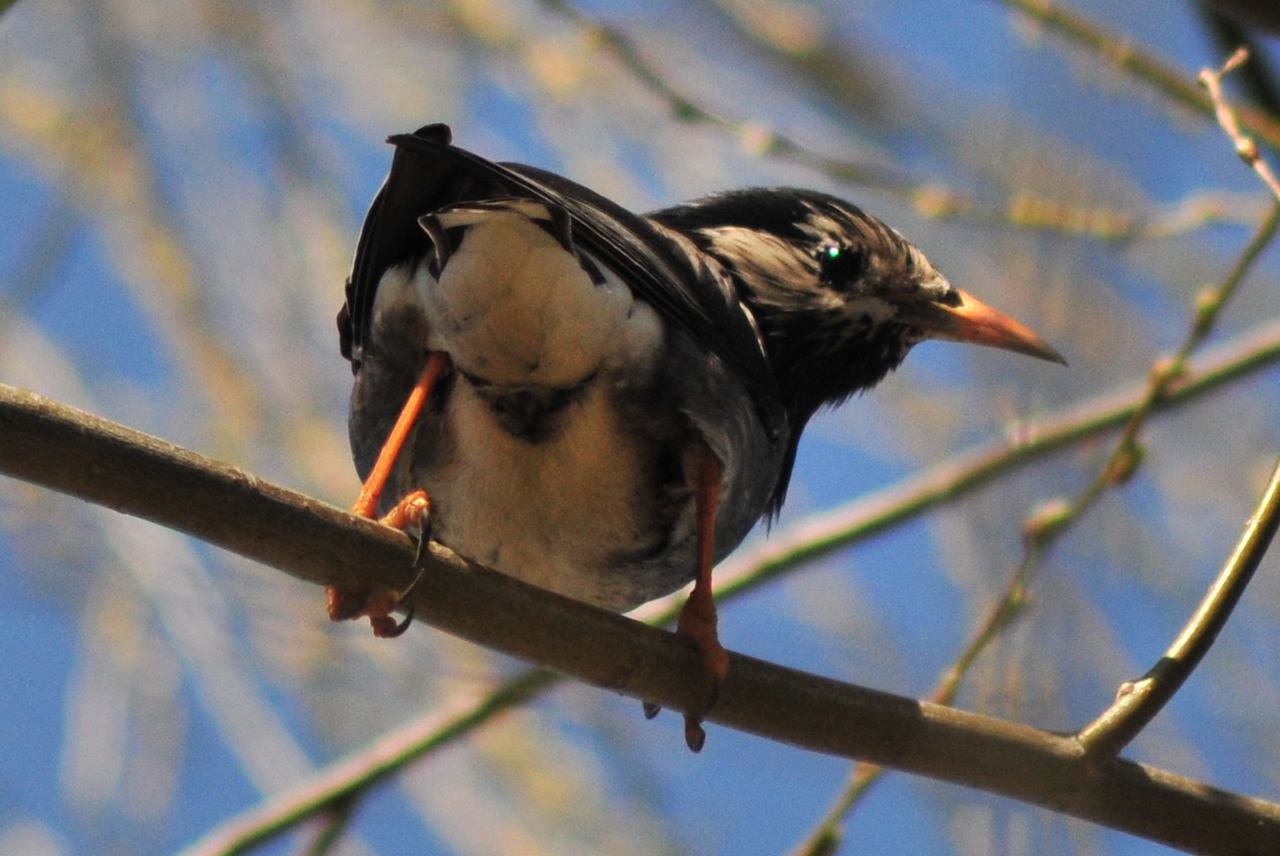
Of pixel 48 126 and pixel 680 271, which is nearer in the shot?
pixel 680 271

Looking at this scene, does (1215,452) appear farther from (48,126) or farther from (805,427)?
(48,126)

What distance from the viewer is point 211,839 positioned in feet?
11.2

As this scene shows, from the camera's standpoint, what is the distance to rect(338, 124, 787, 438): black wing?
114 inches

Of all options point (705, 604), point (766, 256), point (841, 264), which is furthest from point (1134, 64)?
point (705, 604)

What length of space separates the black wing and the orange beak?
506mm

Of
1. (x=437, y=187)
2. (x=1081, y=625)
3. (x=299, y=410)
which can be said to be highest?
(x=437, y=187)

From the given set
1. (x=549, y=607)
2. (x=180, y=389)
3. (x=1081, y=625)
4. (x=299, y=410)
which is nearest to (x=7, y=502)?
(x=299, y=410)

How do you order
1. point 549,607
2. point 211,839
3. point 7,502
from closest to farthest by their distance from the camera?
1. point 549,607
2. point 211,839
3. point 7,502

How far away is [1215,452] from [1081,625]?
2701 millimetres

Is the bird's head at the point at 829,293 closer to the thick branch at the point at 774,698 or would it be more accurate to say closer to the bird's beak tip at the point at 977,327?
the bird's beak tip at the point at 977,327

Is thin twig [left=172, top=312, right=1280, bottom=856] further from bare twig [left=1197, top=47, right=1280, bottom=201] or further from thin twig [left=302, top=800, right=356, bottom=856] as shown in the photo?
bare twig [left=1197, top=47, right=1280, bottom=201]

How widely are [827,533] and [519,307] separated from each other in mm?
1197

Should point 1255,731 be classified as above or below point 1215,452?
below

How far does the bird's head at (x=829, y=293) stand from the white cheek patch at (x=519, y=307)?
25.6 inches
